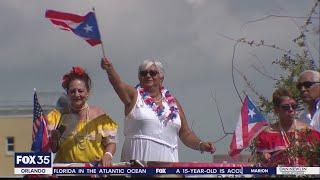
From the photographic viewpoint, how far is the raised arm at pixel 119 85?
8836 millimetres

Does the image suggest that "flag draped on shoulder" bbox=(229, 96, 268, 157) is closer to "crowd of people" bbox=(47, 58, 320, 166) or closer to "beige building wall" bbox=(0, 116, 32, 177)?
"crowd of people" bbox=(47, 58, 320, 166)

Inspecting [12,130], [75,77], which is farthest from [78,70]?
[12,130]

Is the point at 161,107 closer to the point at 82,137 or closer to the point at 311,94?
the point at 82,137

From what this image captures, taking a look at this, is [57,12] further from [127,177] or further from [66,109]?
[127,177]

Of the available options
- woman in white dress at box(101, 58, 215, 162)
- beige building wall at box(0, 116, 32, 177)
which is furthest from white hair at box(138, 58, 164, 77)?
beige building wall at box(0, 116, 32, 177)

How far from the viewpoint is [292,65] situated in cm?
1000

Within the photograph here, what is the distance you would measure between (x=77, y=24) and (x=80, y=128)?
1136 millimetres

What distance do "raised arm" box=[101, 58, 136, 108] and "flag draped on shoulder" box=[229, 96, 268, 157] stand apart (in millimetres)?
1126

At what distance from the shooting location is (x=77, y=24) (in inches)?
371

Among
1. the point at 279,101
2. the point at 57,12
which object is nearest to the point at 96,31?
the point at 57,12

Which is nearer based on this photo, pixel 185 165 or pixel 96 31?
pixel 185 165

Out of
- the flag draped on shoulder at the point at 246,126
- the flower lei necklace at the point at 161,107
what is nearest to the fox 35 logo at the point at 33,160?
the flower lei necklace at the point at 161,107

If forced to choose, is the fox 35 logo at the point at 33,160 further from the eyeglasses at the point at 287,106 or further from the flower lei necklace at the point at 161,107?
the eyeglasses at the point at 287,106

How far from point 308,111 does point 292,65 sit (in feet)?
3.69
